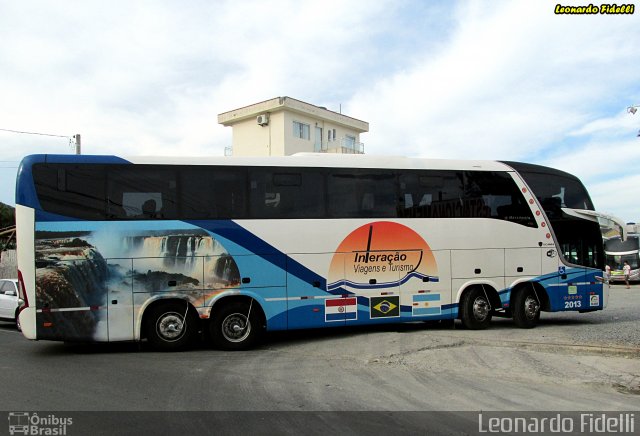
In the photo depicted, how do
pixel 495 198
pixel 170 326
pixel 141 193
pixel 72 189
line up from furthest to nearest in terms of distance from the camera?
pixel 495 198 → pixel 170 326 → pixel 141 193 → pixel 72 189

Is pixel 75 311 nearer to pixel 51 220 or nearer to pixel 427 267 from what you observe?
pixel 51 220

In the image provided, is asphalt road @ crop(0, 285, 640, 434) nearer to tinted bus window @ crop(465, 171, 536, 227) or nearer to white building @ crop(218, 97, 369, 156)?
tinted bus window @ crop(465, 171, 536, 227)

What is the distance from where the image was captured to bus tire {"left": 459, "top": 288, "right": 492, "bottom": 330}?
11.0 m

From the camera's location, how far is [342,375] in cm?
737

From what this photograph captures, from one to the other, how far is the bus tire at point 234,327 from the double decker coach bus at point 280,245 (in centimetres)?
3

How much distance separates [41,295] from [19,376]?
5.52 feet

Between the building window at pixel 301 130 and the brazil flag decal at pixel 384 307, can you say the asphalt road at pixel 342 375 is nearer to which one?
the brazil flag decal at pixel 384 307

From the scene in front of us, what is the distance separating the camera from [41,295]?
861 centimetres

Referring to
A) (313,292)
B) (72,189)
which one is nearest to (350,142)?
(313,292)

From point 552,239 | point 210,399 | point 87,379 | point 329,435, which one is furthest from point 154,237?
point 552,239

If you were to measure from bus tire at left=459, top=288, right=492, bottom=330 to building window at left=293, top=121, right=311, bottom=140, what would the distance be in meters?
27.6

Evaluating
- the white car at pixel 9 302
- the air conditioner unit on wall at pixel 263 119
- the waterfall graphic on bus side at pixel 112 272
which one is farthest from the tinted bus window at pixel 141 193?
the air conditioner unit on wall at pixel 263 119

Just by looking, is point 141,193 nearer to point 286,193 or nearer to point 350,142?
point 286,193

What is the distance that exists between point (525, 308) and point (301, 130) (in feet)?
93.4
